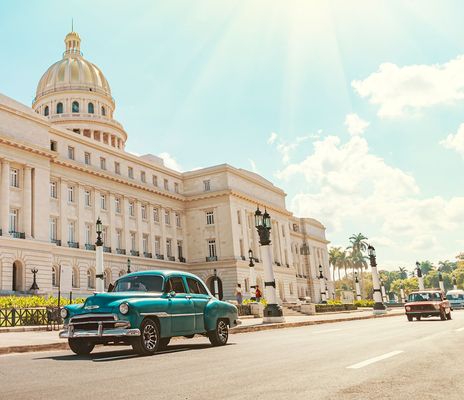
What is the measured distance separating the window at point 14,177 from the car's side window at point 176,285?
3379 cm

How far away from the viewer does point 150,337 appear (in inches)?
409

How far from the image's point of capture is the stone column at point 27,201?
40.9m

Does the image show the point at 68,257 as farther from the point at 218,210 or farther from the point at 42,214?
the point at 218,210

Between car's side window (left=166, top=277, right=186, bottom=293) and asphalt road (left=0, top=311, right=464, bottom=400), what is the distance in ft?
5.07

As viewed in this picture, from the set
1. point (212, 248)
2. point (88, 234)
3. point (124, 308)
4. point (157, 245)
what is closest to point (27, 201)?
point (88, 234)

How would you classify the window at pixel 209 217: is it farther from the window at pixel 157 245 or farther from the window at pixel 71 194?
the window at pixel 71 194

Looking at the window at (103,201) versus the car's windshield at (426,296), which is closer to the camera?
the car's windshield at (426,296)

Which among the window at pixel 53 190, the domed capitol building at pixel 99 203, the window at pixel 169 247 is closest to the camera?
the domed capitol building at pixel 99 203

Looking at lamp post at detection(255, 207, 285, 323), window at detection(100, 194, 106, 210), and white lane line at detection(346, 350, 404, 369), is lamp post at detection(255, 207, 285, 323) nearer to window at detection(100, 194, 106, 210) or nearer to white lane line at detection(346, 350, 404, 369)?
white lane line at detection(346, 350, 404, 369)

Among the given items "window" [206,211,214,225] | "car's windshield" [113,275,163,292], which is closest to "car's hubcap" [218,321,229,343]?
"car's windshield" [113,275,163,292]

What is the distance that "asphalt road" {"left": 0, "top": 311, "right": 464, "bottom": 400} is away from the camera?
18.6 feet

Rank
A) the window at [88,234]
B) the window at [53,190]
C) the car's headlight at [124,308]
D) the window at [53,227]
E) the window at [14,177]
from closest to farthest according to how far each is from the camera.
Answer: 1. the car's headlight at [124,308]
2. the window at [14,177]
3. the window at [53,227]
4. the window at [53,190]
5. the window at [88,234]

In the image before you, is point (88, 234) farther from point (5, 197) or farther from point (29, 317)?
point (29, 317)

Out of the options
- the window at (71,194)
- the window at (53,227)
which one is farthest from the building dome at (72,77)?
the window at (53,227)
